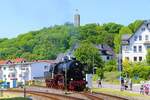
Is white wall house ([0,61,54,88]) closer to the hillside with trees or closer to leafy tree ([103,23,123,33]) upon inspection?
the hillside with trees

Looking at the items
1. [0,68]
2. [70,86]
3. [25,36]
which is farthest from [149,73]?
[25,36]

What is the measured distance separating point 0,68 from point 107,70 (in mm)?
29393

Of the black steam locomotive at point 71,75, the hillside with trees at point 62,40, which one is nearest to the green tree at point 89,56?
the black steam locomotive at point 71,75

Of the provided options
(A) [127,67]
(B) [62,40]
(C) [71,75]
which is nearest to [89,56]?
(A) [127,67]

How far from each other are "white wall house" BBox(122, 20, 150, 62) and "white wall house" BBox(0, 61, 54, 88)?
17.2 m

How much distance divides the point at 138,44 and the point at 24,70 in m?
24.8

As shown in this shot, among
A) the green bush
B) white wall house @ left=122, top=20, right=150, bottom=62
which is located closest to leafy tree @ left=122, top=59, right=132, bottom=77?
white wall house @ left=122, top=20, right=150, bottom=62

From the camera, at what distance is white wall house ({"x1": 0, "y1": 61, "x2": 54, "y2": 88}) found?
93.3 meters

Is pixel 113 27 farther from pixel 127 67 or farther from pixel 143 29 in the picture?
pixel 127 67

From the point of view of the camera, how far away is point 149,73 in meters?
65.4

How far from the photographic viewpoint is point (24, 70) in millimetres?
93312

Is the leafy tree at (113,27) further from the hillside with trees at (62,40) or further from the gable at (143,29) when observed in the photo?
the gable at (143,29)

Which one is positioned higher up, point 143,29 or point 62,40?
point 62,40

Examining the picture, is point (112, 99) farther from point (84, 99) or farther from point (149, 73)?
point (149, 73)
